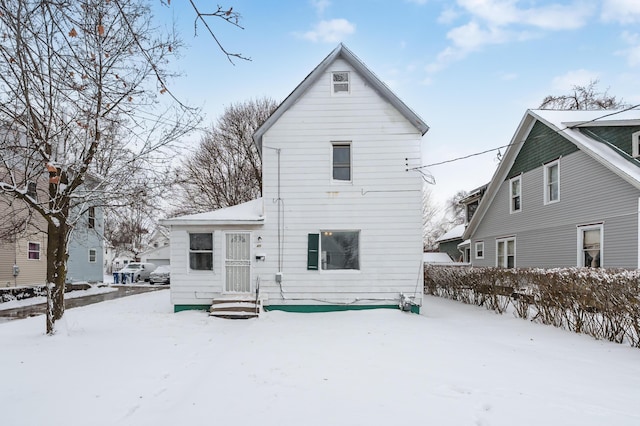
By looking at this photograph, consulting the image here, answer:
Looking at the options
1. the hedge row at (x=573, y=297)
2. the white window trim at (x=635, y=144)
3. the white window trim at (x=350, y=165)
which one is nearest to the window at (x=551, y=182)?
the white window trim at (x=635, y=144)

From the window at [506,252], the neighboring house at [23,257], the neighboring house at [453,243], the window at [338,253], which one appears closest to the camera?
the window at [338,253]

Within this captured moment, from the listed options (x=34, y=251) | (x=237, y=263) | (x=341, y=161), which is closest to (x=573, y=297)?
(x=341, y=161)

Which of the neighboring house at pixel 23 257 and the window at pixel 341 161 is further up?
the window at pixel 341 161

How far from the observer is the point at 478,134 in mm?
15703

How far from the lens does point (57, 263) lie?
702 cm

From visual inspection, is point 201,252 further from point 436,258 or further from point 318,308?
point 436,258

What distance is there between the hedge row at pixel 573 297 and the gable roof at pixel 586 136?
149 inches

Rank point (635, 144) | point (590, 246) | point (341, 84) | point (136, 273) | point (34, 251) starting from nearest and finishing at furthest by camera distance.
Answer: point (341, 84) → point (635, 144) → point (590, 246) → point (34, 251) → point (136, 273)

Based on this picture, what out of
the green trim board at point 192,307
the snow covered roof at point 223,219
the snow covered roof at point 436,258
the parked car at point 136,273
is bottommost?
the parked car at point 136,273

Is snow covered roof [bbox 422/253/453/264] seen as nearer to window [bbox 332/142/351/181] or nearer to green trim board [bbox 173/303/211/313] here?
window [bbox 332/142/351/181]

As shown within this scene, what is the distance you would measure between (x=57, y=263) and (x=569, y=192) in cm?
1453

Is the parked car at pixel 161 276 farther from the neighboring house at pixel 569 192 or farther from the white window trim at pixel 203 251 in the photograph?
the neighboring house at pixel 569 192

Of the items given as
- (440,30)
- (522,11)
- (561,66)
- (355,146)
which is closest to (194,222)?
(355,146)

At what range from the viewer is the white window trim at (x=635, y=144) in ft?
33.8
